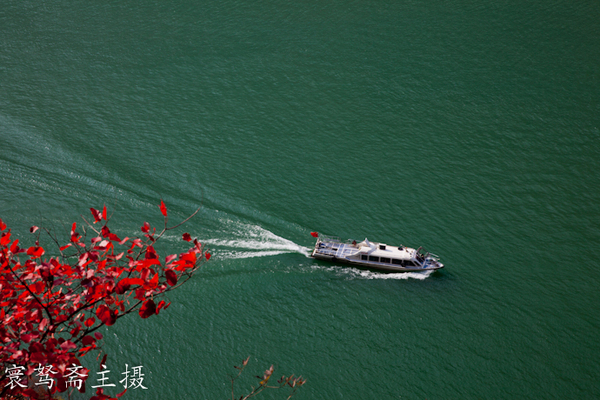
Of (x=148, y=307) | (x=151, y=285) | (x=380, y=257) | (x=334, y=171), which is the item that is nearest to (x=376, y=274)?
(x=380, y=257)

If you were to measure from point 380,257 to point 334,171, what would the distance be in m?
8.43

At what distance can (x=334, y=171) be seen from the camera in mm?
36406

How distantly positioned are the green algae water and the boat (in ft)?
2.07

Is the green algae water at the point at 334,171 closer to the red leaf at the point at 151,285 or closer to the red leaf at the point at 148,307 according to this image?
the red leaf at the point at 151,285

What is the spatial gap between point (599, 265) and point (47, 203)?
33747 mm

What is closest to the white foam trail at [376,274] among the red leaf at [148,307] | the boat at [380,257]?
the boat at [380,257]

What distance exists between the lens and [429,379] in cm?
2534

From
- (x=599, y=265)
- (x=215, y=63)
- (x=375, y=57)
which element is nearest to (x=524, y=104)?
(x=375, y=57)

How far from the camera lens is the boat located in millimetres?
30188

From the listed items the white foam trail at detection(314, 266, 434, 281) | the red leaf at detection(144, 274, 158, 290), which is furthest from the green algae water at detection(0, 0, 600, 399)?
the red leaf at detection(144, 274, 158, 290)

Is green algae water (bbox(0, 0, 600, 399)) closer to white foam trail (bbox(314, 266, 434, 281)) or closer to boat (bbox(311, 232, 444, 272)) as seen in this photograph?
white foam trail (bbox(314, 266, 434, 281))

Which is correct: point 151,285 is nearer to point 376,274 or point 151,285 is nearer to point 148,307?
point 148,307

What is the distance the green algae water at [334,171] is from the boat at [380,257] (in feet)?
2.07

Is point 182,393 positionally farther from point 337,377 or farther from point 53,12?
point 53,12
